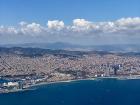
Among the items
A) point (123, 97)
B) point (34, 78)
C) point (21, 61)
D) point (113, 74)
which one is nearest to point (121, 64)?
point (113, 74)

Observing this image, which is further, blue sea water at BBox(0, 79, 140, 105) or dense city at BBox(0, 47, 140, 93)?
dense city at BBox(0, 47, 140, 93)

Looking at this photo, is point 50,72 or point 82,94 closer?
point 82,94

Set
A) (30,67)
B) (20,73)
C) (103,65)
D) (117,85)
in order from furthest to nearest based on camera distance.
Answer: (103,65) < (30,67) < (20,73) < (117,85)

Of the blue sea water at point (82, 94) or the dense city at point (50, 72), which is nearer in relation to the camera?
the blue sea water at point (82, 94)

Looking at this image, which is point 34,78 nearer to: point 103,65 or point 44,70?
point 44,70

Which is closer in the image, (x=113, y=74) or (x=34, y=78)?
(x=34, y=78)

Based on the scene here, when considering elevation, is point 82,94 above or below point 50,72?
below

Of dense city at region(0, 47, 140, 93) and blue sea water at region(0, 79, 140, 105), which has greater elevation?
dense city at region(0, 47, 140, 93)

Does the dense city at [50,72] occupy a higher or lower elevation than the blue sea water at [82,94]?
higher
